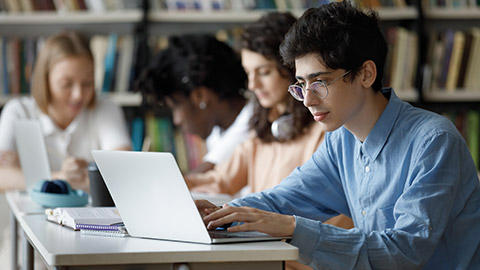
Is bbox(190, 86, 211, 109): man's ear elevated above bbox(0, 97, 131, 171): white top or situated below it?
above

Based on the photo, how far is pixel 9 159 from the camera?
104 inches

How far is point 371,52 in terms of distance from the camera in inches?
56.6

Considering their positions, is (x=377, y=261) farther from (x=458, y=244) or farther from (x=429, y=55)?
(x=429, y=55)

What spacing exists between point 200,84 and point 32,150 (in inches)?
43.1

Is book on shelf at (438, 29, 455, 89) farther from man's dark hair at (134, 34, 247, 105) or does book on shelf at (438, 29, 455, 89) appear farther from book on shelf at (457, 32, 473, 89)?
man's dark hair at (134, 34, 247, 105)

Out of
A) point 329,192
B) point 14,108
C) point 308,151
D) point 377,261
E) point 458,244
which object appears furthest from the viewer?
point 14,108

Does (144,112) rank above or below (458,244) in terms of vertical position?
below

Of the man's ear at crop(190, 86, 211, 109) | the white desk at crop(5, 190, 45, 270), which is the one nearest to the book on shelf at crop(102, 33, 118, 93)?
the man's ear at crop(190, 86, 211, 109)

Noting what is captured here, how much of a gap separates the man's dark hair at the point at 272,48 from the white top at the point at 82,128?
0.92 m

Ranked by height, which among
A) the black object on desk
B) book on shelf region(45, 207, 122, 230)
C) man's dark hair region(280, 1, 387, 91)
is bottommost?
the black object on desk

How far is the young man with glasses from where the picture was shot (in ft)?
4.08

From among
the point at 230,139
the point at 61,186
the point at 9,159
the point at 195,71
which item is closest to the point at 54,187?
the point at 61,186

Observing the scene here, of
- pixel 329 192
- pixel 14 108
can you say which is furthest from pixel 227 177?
pixel 14 108

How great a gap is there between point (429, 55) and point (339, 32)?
2.16 meters
